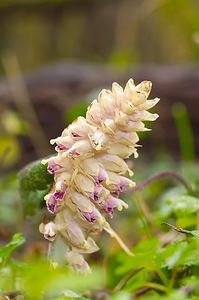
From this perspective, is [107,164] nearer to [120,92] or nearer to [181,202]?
[120,92]

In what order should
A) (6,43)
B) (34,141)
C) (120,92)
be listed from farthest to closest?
(6,43)
(34,141)
(120,92)

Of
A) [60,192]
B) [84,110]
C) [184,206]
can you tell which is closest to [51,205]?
[60,192]

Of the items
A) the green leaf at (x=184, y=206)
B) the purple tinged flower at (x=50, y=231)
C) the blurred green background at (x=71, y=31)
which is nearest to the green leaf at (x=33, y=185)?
the purple tinged flower at (x=50, y=231)

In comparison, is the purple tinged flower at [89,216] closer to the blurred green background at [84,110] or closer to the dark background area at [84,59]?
the blurred green background at [84,110]

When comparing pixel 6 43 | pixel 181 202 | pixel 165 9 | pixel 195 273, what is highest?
pixel 6 43

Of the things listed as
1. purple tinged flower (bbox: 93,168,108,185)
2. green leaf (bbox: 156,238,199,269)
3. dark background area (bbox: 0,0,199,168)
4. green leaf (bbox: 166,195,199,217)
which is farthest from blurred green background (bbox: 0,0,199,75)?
purple tinged flower (bbox: 93,168,108,185)

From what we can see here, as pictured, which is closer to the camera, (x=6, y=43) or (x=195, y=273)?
(x=195, y=273)

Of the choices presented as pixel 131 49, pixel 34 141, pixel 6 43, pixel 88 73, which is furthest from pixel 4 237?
Answer: pixel 6 43
